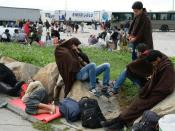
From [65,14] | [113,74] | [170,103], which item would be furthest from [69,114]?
[65,14]

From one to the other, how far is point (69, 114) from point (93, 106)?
489 mm

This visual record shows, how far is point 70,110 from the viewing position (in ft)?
28.4

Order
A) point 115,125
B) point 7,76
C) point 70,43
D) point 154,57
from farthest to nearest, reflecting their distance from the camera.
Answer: point 7,76 → point 70,43 → point 115,125 → point 154,57

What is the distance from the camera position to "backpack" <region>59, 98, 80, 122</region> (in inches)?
340

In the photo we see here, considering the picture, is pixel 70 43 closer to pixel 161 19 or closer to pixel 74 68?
pixel 74 68

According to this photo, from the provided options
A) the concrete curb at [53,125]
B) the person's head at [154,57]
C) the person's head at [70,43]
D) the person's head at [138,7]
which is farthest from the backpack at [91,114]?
the person's head at [138,7]

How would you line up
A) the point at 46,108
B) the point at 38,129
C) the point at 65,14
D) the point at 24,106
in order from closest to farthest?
the point at 38,129 < the point at 46,108 < the point at 24,106 < the point at 65,14

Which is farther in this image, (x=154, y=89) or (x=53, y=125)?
(x=53, y=125)

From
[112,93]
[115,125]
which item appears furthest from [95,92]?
[115,125]

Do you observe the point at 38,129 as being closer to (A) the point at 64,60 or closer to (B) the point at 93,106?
(B) the point at 93,106

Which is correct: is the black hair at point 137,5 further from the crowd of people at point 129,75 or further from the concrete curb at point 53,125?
the concrete curb at point 53,125

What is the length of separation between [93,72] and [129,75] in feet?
2.92

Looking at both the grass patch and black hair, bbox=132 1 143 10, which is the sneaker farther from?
black hair, bbox=132 1 143 10

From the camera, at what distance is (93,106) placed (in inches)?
337
